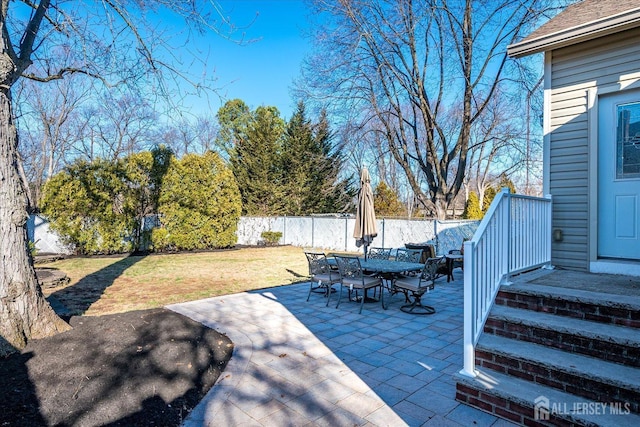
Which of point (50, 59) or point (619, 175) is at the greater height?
point (50, 59)

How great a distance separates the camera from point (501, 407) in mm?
2572

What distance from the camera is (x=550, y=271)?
14.3 feet

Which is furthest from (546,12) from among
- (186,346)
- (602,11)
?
(186,346)

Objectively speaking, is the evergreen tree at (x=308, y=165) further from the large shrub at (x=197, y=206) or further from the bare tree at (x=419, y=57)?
the bare tree at (x=419, y=57)

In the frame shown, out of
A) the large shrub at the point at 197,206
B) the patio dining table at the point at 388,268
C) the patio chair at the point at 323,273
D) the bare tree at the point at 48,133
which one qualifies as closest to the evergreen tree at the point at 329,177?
the large shrub at the point at 197,206

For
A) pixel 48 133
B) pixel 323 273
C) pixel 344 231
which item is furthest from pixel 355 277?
pixel 48 133

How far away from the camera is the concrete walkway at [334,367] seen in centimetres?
268

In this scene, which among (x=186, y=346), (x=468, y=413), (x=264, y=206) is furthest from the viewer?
(x=264, y=206)

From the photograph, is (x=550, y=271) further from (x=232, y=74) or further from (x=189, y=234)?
(x=189, y=234)

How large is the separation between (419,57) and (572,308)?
12.9m

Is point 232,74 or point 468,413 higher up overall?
point 232,74

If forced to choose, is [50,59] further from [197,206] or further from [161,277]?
[197,206]

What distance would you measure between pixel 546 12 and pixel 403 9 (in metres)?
4.43

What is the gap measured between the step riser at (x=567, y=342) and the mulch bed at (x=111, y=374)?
2.59 metres
